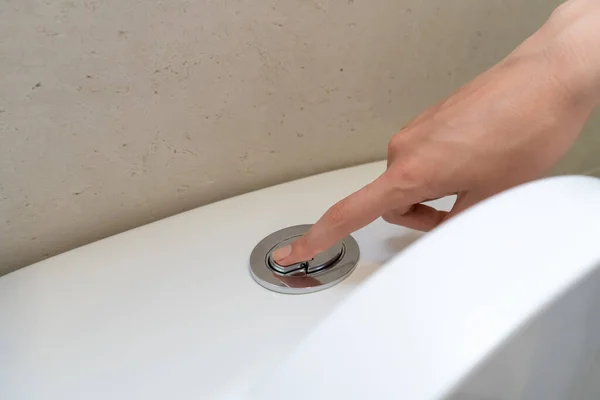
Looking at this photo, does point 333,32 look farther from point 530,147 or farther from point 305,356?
point 305,356

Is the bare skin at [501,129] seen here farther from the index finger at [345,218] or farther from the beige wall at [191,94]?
the beige wall at [191,94]

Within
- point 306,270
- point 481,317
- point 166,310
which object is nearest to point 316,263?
point 306,270

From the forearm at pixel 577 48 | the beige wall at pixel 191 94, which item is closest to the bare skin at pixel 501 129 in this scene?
the forearm at pixel 577 48

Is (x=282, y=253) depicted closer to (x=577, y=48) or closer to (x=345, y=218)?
(x=345, y=218)

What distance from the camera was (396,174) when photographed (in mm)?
364

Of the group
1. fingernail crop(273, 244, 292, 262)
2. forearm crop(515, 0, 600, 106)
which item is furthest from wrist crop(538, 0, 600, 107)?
fingernail crop(273, 244, 292, 262)

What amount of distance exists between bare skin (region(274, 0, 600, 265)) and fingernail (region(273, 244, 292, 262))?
4 cm

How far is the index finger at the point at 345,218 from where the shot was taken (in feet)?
1.21

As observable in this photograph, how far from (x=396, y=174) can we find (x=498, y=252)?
5.7 inches

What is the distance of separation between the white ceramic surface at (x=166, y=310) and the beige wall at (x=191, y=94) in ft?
0.13

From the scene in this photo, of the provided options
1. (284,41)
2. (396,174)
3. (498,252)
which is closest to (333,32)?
(284,41)

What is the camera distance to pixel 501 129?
34 centimetres

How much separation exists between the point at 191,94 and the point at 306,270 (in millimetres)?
177

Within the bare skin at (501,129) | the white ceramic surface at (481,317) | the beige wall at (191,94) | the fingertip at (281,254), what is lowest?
the white ceramic surface at (481,317)
